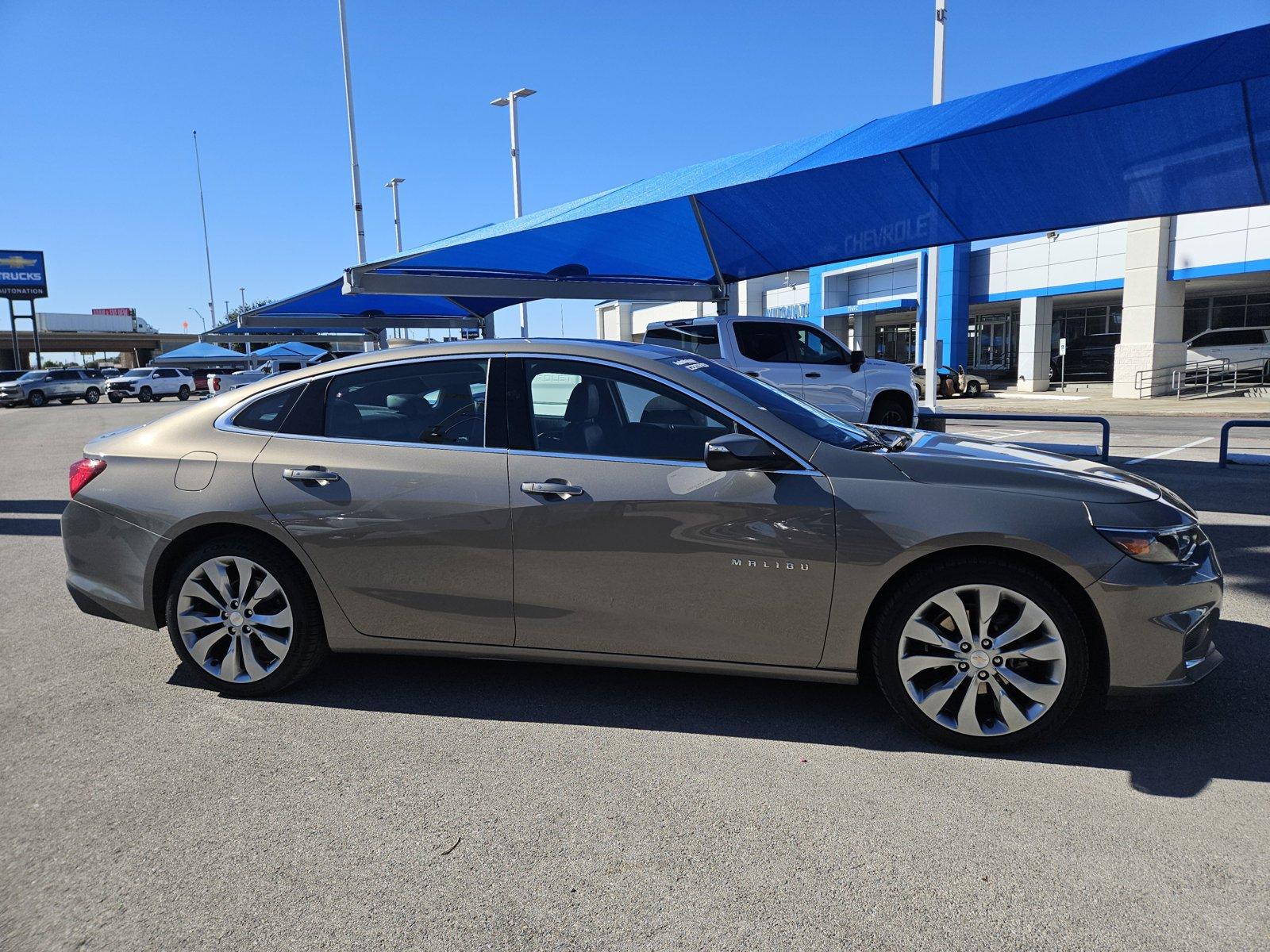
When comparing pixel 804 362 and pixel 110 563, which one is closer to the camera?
pixel 110 563

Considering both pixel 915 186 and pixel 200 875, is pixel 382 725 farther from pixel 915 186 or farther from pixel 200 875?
pixel 915 186

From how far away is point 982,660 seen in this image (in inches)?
130

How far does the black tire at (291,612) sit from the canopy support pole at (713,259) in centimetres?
624

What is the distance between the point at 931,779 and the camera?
3.15 metres

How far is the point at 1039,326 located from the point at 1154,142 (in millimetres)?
27845

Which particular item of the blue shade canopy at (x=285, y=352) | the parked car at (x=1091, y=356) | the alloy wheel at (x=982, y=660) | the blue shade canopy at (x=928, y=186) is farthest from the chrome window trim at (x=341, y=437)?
the blue shade canopy at (x=285, y=352)

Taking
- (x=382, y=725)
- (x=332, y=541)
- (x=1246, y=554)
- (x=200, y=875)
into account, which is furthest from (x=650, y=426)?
(x=1246, y=554)

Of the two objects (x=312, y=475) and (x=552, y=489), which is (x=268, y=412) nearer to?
(x=312, y=475)

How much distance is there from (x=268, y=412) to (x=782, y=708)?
8.87 ft

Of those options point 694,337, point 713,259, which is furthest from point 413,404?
point 713,259

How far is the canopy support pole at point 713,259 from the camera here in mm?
10219

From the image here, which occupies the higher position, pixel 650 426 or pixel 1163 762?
pixel 650 426

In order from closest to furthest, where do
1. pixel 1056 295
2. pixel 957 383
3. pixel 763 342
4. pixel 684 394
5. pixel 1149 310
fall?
1. pixel 684 394
2. pixel 763 342
3. pixel 1149 310
4. pixel 957 383
5. pixel 1056 295

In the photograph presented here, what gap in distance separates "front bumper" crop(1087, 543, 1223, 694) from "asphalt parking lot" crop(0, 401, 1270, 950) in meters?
0.33
